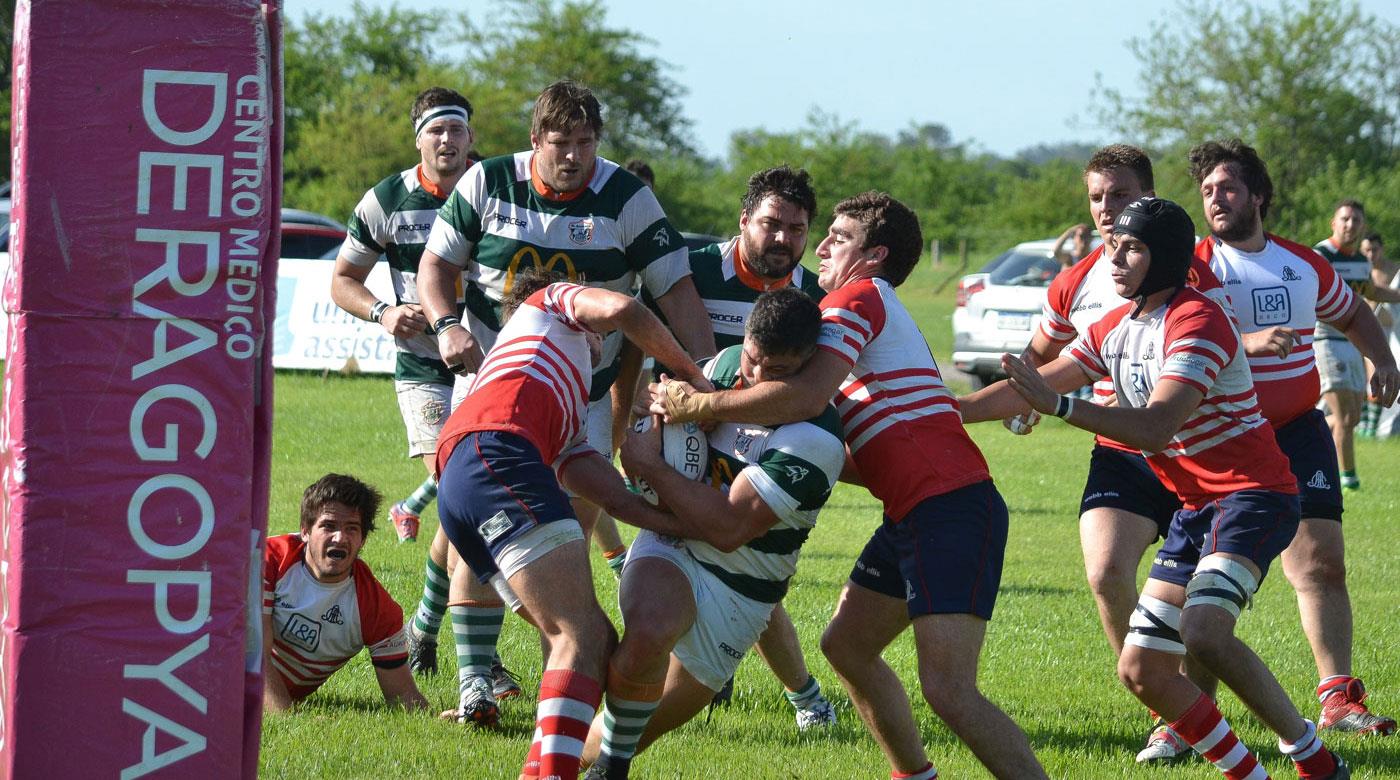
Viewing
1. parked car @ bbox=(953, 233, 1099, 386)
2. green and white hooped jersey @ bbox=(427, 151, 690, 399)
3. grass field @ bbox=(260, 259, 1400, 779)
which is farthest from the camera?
parked car @ bbox=(953, 233, 1099, 386)

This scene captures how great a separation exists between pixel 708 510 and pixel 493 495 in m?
0.63

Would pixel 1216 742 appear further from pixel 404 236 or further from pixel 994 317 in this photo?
pixel 994 317

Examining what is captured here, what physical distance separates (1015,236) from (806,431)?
47.4 m

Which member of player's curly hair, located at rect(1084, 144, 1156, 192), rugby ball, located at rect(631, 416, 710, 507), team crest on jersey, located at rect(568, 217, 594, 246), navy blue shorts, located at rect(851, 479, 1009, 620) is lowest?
navy blue shorts, located at rect(851, 479, 1009, 620)

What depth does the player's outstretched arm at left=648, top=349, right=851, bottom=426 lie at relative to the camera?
450cm

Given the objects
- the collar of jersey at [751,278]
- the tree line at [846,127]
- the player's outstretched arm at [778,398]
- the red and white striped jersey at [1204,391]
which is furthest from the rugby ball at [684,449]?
the tree line at [846,127]

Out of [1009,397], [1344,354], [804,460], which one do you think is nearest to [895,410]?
[804,460]

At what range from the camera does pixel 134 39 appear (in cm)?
354

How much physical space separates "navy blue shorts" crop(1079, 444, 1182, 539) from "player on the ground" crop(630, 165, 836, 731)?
1.22 meters

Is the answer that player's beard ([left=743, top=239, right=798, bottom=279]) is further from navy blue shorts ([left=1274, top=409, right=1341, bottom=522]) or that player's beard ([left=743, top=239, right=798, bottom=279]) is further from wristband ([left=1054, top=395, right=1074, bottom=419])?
navy blue shorts ([left=1274, top=409, right=1341, bottom=522])

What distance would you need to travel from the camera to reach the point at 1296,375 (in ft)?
19.6

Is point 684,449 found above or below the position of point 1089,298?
below

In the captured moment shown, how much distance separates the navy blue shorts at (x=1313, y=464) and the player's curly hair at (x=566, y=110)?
2898mm

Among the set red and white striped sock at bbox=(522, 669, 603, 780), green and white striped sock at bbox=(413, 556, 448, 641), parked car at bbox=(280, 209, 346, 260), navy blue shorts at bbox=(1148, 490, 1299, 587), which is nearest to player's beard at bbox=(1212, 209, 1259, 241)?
navy blue shorts at bbox=(1148, 490, 1299, 587)
